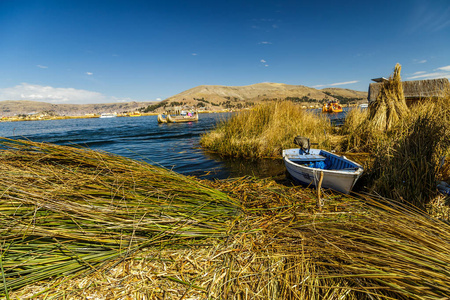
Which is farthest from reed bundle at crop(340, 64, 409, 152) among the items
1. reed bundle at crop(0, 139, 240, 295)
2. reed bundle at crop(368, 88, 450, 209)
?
reed bundle at crop(0, 139, 240, 295)

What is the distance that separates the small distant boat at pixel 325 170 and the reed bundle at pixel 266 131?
2.79 m

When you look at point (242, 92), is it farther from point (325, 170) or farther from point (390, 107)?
point (325, 170)

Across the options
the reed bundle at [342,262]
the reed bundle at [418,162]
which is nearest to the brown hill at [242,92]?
the reed bundle at [418,162]

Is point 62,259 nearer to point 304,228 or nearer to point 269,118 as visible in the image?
point 304,228

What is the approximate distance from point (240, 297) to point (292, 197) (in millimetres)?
2746

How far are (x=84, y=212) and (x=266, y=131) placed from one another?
9494mm

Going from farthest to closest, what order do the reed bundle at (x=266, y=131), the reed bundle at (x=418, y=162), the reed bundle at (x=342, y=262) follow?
the reed bundle at (x=266, y=131) → the reed bundle at (x=418, y=162) → the reed bundle at (x=342, y=262)

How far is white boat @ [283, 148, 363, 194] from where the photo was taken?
4613 mm

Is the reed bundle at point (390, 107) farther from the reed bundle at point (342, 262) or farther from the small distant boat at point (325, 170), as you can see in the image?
the reed bundle at point (342, 262)

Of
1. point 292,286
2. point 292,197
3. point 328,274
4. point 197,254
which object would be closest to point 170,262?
point 197,254

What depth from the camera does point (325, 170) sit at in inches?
187

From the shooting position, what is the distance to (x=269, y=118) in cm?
1103

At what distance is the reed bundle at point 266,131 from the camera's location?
34.4 ft

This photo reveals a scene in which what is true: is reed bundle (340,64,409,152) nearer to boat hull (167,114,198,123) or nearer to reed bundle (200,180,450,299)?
reed bundle (200,180,450,299)
